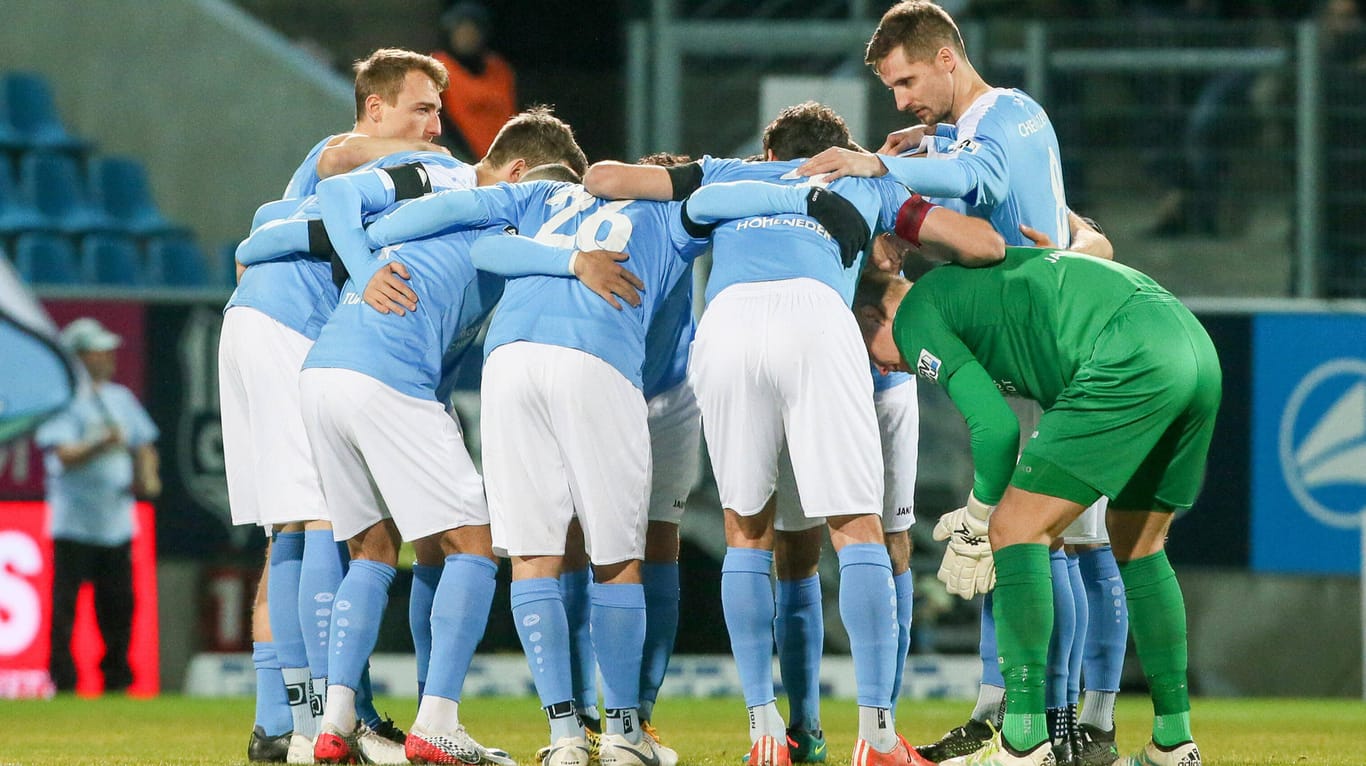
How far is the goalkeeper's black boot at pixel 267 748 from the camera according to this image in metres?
5.79

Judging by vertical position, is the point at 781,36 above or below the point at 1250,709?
above

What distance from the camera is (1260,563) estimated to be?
9898 millimetres

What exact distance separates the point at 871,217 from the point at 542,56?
845 cm

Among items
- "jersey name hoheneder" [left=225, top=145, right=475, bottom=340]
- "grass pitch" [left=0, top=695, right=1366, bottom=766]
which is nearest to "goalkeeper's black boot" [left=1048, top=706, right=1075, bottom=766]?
"grass pitch" [left=0, top=695, right=1366, bottom=766]

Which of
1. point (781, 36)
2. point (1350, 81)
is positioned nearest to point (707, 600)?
point (781, 36)

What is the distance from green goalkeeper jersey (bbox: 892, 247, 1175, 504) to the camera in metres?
4.80

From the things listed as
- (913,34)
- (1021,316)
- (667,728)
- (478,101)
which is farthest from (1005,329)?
(478,101)

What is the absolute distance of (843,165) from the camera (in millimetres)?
5336

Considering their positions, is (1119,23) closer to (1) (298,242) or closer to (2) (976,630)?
(2) (976,630)

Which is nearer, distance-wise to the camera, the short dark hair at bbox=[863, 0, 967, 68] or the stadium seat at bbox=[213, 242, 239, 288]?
the short dark hair at bbox=[863, 0, 967, 68]

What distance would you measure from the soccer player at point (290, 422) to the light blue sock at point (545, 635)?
65 cm

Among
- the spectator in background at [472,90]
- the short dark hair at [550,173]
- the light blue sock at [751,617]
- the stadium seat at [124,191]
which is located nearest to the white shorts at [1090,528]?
the light blue sock at [751,617]

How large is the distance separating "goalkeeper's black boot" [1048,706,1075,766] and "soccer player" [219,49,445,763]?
2174 mm

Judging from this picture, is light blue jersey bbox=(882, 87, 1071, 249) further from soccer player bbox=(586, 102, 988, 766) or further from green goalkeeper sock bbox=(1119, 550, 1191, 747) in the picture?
green goalkeeper sock bbox=(1119, 550, 1191, 747)
